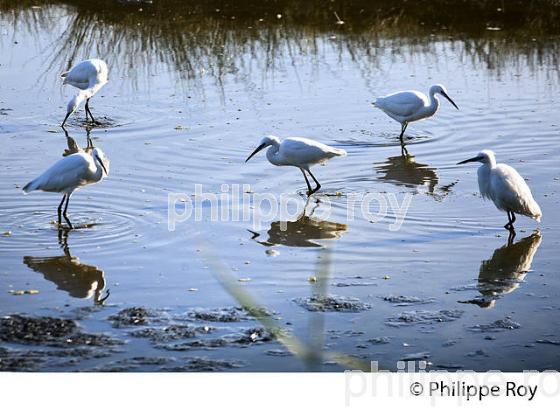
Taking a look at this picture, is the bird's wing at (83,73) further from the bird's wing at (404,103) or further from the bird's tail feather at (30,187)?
the bird's tail feather at (30,187)

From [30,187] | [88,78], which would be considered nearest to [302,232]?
[30,187]

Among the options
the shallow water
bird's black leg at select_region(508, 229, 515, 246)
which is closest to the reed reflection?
the shallow water

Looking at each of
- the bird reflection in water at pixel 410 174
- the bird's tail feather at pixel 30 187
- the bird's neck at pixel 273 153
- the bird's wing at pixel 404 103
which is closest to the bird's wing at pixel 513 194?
the bird reflection in water at pixel 410 174

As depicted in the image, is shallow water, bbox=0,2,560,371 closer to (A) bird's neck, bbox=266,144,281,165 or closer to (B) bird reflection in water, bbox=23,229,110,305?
(B) bird reflection in water, bbox=23,229,110,305

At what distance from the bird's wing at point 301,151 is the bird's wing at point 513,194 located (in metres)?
1.78

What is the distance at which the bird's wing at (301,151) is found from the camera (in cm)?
955

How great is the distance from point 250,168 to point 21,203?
2300 mm

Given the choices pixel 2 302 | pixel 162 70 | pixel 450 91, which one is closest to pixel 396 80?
pixel 450 91

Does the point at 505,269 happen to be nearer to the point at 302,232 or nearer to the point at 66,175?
the point at 302,232

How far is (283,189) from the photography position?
9.74 m

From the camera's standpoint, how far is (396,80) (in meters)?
14.0

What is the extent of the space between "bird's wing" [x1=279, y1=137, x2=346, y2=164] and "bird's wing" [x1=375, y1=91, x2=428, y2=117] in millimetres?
2019

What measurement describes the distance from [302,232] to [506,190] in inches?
66.7

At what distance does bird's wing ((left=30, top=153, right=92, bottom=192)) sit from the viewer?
27.8 feet
